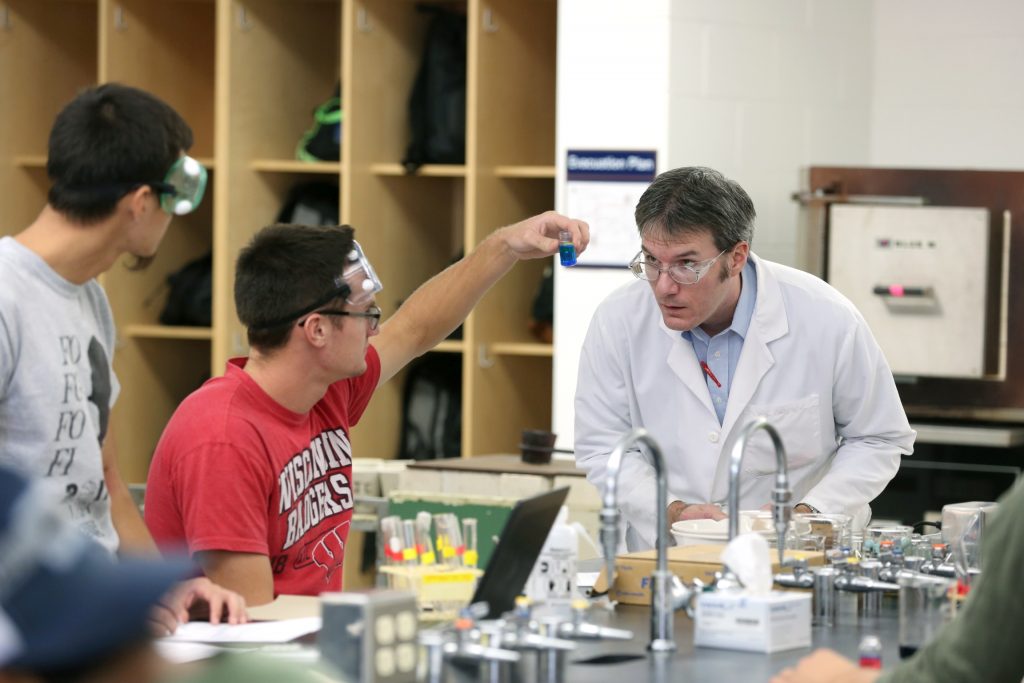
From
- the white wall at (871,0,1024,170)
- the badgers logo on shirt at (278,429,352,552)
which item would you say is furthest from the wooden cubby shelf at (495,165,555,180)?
the badgers logo on shirt at (278,429,352,552)

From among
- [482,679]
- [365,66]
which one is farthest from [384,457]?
[482,679]

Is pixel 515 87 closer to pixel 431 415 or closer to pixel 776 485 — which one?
pixel 431 415

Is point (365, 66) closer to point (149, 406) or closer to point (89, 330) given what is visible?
point (149, 406)

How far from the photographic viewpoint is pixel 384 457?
17.4 feet

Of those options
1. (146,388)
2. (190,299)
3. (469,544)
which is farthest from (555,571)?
(146,388)

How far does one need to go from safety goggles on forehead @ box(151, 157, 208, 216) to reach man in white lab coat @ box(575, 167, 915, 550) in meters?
Answer: 0.87

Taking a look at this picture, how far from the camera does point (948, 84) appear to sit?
5078mm

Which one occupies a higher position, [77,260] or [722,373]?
[77,260]

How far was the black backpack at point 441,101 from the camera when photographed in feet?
17.1

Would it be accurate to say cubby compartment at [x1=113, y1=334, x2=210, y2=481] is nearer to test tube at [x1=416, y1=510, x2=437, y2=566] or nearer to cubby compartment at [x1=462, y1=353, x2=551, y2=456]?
cubby compartment at [x1=462, y1=353, x2=551, y2=456]

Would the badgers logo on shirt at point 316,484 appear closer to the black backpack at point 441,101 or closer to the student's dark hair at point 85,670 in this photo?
the student's dark hair at point 85,670

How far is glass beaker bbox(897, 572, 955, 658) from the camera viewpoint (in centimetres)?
201

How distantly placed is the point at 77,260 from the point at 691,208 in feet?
3.62

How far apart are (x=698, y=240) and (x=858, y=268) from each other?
174 centimetres
